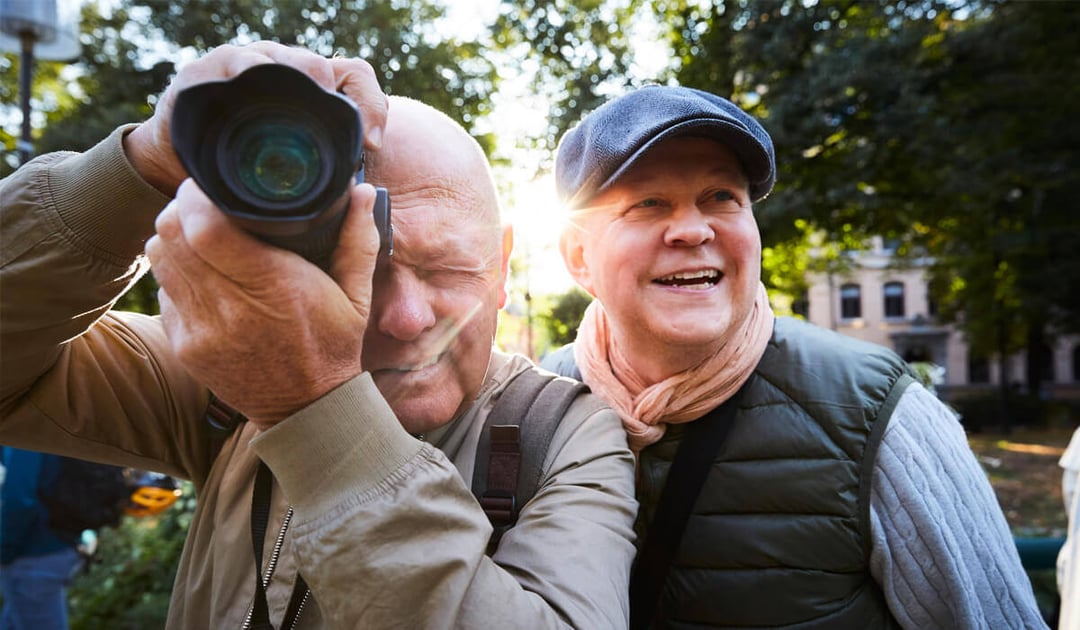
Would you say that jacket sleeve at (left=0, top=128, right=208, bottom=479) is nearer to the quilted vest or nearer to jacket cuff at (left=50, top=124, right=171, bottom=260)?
jacket cuff at (left=50, top=124, right=171, bottom=260)

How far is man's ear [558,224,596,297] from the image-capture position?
83.9 inches

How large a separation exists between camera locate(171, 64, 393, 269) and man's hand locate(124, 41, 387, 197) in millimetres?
64

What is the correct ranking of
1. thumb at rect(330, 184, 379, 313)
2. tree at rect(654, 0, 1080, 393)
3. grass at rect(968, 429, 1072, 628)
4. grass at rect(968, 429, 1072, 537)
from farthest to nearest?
tree at rect(654, 0, 1080, 393), grass at rect(968, 429, 1072, 537), grass at rect(968, 429, 1072, 628), thumb at rect(330, 184, 379, 313)

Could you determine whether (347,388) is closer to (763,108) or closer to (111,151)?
(111,151)

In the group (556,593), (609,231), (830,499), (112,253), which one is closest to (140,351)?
(112,253)

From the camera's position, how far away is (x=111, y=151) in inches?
49.1

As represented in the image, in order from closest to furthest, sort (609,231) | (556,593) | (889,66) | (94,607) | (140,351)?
(556,593) → (140,351) → (609,231) → (94,607) → (889,66)

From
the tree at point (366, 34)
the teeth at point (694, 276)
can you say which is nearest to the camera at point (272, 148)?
the teeth at point (694, 276)

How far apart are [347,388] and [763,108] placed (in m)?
12.3

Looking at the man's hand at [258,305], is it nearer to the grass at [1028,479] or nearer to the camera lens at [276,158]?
the camera lens at [276,158]

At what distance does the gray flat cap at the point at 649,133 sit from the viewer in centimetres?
178

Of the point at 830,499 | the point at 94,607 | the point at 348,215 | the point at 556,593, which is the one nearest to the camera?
the point at 348,215

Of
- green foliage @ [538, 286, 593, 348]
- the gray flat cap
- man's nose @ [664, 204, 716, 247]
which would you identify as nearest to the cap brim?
the gray flat cap

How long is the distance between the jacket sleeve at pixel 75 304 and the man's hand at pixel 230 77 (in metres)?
0.03
